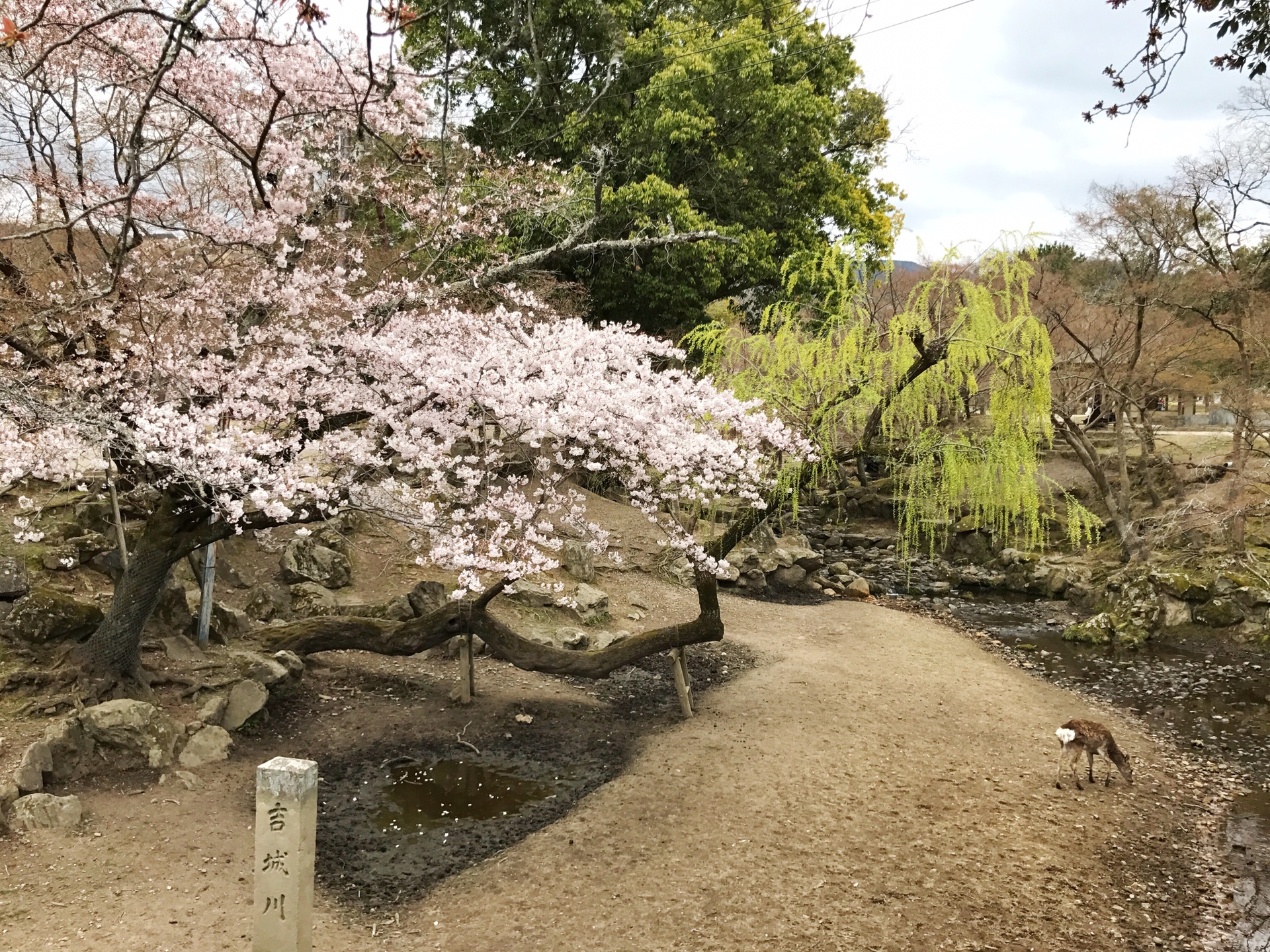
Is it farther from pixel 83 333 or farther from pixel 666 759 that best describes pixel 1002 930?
pixel 83 333

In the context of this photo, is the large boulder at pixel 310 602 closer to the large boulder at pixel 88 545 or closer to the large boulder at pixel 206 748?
the large boulder at pixel 88 545

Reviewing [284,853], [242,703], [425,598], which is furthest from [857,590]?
[284,853]

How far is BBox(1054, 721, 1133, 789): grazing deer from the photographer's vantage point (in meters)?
6.55

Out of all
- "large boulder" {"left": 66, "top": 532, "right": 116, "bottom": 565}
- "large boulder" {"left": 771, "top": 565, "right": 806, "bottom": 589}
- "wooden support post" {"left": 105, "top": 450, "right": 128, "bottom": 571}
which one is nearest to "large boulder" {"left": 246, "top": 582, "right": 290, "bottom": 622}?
"wooden support post" {"left": 105, "top": 450, "right": 128, "bottom": 571}

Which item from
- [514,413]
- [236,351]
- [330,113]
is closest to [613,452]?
[514,413]

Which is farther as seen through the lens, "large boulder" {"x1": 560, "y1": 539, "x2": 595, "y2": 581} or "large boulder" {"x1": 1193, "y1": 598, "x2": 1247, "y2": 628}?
"large boulder" {"x1": 560, "y1": 539, "x2": 595, "y2": 581}

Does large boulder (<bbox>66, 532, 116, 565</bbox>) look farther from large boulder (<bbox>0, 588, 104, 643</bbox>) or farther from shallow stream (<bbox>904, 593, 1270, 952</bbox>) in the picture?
shallow stream (<bbox>904, 593, 1270, 952</bbox>)

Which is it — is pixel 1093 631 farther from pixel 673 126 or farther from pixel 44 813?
pixel 44 813

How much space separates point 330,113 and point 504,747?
6419 millimetres

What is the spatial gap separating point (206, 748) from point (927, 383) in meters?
7.62

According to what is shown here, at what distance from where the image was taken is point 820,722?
24.7 ft

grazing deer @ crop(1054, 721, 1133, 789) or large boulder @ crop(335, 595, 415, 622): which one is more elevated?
large boulder @ crop(335, 595, 415, 622)

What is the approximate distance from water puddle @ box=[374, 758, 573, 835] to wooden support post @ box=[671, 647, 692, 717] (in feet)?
5.44

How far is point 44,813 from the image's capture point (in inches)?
185
